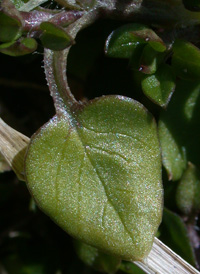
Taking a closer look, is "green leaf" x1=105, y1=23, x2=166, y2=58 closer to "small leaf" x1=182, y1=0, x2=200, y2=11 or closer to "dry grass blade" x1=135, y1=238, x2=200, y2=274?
"small leaf" x1=182, y1=0, x2=200, y2=11

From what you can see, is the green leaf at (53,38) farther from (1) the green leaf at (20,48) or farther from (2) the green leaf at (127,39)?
(2) the green leaf at (127,39)

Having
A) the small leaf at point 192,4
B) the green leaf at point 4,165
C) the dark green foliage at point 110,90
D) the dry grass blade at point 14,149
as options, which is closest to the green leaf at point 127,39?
the dark green foliage at point 110,90

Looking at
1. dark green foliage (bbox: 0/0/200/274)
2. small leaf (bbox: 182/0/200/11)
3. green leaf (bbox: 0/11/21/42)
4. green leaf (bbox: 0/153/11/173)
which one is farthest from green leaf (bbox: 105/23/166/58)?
green leaf (bbox: 0/153/11/173)

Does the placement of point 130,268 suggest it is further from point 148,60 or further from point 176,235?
point 148,60

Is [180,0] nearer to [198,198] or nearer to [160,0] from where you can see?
[160,0]

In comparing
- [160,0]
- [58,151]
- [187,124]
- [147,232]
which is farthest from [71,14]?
[147,232]
